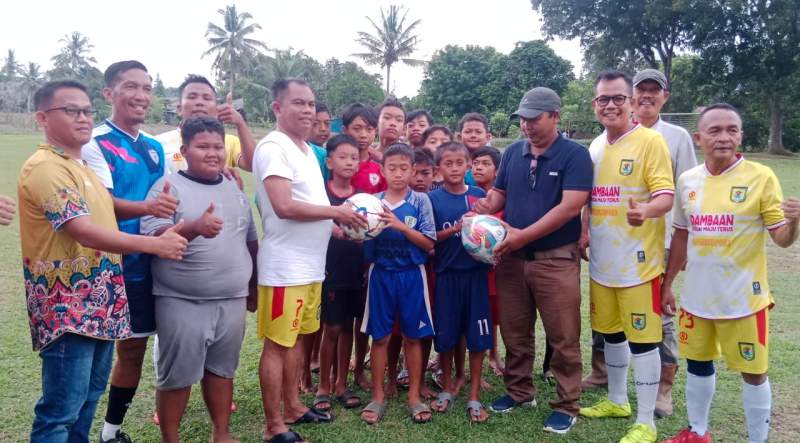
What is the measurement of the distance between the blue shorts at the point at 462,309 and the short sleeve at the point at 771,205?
1.90 metres

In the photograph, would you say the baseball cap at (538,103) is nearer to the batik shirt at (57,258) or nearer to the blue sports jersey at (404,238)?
the blue sports jersey at (404,238)

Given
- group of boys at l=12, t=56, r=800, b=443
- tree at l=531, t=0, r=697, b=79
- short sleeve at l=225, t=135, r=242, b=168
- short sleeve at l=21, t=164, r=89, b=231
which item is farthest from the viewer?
tree at l=531, t=0, r=697, b=79

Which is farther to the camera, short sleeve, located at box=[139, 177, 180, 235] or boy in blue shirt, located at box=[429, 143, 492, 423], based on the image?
boy in blue shirt, located at box=[429, 143, 492, 423]

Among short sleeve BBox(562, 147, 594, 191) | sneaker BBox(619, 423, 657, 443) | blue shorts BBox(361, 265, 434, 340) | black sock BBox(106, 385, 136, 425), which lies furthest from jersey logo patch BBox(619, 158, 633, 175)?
black sock BBox(106, 385, 136, 425)

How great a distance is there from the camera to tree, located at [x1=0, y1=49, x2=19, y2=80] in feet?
258

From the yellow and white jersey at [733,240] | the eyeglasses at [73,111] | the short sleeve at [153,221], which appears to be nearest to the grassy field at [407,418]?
the yellow and white jersey at [733,240]

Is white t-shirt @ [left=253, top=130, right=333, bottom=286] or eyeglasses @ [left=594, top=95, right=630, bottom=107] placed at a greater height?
eyeglasses @ [left=594, top=95, right=630, bottom=107]

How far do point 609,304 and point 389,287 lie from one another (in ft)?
5.13

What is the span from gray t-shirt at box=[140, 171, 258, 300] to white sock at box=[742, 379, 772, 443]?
3.19 meters

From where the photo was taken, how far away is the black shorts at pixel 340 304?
4598 mm

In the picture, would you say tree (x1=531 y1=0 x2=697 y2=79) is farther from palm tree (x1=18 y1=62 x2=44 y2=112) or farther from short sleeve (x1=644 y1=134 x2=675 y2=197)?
palm tree (x1=18 y1=62 x2=44 y2=112)

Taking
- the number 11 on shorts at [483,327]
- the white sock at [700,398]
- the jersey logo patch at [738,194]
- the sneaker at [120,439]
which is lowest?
the sneaker at [120,439]

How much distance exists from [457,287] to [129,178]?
2386mm

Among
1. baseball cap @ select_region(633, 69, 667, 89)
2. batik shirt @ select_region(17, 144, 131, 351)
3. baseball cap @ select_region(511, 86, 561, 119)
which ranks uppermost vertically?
baseball cap @ select_region(633, 69, 667, 89)
